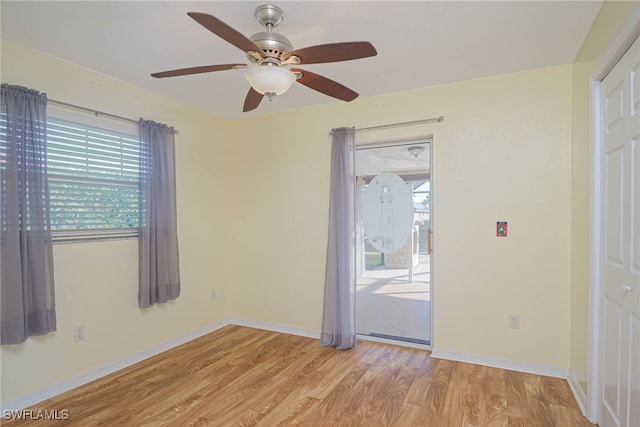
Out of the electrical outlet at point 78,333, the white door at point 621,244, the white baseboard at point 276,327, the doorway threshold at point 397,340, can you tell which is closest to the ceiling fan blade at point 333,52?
the white door at point 621,244

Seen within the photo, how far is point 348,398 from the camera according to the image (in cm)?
253

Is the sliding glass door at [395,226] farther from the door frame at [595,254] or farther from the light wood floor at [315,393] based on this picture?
the door frame at [595,254]

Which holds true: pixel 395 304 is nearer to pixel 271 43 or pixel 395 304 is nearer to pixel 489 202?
pixel 489 202

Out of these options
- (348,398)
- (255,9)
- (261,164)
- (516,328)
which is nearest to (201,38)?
(255,9)

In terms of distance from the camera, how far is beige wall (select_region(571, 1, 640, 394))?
2.14m

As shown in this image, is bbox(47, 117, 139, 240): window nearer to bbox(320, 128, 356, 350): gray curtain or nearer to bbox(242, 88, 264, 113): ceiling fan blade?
bbox(242, 88, 264, 113): ceiling fan blade

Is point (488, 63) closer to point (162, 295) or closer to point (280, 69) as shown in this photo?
point (280, 69)

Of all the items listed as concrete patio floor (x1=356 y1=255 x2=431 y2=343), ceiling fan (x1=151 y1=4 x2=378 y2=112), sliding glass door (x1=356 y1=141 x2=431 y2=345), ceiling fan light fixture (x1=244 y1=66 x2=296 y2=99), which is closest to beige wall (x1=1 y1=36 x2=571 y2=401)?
sliding glass door (x1=356 y1=141 x2=431 y2=345)

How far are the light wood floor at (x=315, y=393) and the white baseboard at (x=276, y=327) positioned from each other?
459 millimetres

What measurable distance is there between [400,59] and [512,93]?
3.52ft

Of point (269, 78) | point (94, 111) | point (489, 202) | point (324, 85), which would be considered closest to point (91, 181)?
point (94, 111)

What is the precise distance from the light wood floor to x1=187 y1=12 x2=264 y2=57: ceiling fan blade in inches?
88.1

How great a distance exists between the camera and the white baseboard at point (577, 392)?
2285mm

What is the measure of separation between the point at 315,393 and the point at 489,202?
2.16 meters
